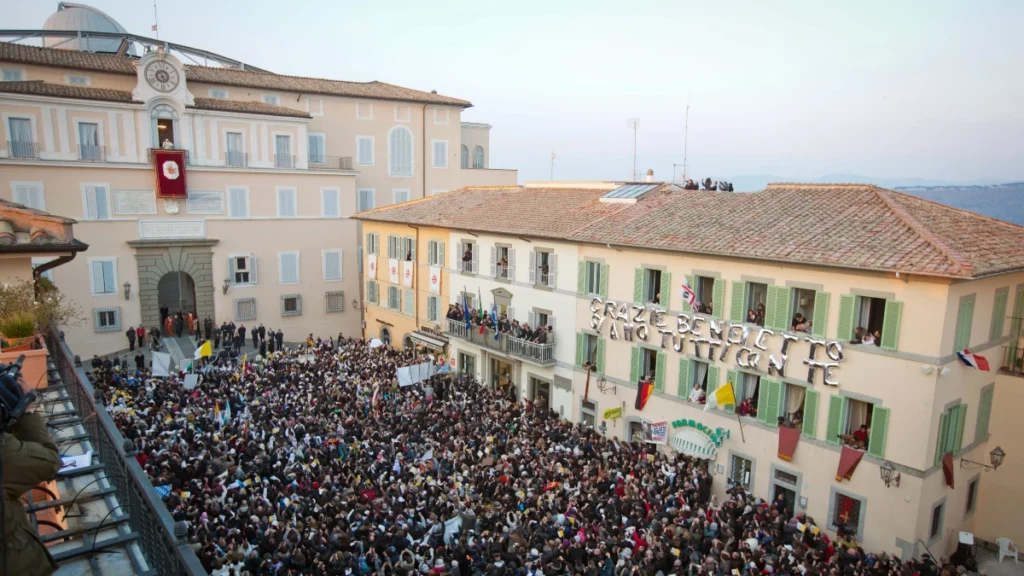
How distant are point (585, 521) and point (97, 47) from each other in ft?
167

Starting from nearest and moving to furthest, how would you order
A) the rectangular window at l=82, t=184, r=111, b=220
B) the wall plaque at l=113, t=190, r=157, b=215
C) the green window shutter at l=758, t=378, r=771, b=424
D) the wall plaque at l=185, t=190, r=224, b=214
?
the green window shutter at l=758, t=378, r=771, b=424
the rectangular window at l=82, t=184, r=111, b=220
the wall plaque at l=113, t=190, r=157, b=215
the wall plaque at l=185, t=190, r=224, b=214

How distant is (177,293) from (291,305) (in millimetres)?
6506

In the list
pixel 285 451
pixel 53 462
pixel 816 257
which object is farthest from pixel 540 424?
pixel 53 462

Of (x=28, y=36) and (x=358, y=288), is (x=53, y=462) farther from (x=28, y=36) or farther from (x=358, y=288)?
(x=28, y=36)

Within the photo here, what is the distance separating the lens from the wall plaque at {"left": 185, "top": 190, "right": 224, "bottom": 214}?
3775 centimetres

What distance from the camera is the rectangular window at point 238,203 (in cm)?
3894

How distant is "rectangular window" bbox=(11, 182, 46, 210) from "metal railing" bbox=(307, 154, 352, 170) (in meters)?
15.4

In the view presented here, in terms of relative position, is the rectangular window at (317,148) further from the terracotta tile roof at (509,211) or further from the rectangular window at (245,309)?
the rectangular window at (245,309)

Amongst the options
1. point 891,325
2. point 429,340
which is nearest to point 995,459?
point 891,325

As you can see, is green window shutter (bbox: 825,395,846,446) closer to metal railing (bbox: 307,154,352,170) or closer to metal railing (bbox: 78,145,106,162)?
metal railing (bbox: 307,154,352,170)

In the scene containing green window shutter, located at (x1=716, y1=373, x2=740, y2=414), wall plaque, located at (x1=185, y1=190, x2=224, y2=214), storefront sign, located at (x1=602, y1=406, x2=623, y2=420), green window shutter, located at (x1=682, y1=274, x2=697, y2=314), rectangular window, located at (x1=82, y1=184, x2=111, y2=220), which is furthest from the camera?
wall plaque, located at (x1=185, y1=190, x2=224, y2=214)

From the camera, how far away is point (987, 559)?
20.2 m

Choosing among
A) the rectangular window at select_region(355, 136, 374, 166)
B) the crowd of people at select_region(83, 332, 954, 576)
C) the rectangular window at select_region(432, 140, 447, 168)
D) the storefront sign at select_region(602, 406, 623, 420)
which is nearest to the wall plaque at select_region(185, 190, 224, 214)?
the rectangular window at select_region(355, 136, 374, 166)

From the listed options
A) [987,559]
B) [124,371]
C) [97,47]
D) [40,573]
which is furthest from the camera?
[97,47]
